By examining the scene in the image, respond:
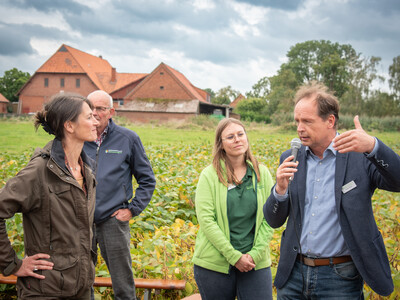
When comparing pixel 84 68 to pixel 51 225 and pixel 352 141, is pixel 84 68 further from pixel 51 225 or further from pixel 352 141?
pixel 352 141

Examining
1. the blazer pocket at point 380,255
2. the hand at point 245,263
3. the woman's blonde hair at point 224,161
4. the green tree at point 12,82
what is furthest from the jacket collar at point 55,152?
the green tree at point 12,82

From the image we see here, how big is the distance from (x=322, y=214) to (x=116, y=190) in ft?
6.57

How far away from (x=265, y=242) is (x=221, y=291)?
1.62 ft

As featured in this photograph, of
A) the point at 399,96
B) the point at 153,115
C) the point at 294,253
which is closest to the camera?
the point at 294,253

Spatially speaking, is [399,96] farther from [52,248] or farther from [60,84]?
[52,248]

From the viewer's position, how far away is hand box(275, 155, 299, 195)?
2.36 m

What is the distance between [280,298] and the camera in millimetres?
2734

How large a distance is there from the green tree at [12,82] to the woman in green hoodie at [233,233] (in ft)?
280

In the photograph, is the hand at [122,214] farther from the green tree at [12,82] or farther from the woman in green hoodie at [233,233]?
the green tree at [12,82]

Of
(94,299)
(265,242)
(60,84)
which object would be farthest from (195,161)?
(60,84)

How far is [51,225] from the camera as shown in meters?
2.40

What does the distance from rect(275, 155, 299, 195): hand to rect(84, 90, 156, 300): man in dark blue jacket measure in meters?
1.66

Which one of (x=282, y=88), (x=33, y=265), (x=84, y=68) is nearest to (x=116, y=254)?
(x=33, y=265)

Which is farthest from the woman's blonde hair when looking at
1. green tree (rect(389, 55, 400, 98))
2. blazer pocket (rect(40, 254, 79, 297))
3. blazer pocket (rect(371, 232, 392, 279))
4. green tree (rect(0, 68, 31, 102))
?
green tree (rect(0, 68, 31, 102))
